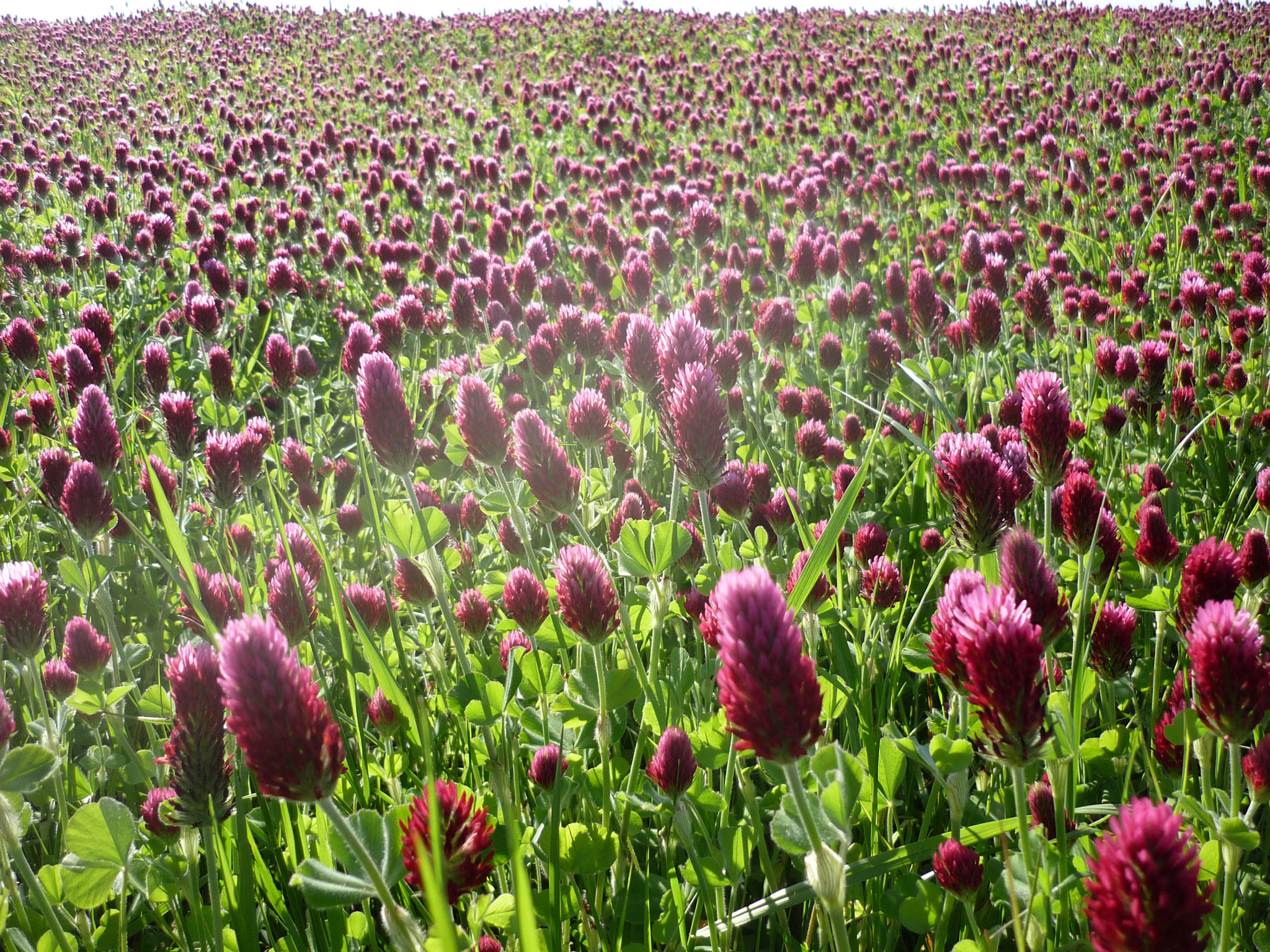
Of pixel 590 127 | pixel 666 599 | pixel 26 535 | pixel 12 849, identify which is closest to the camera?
pixel 12 849

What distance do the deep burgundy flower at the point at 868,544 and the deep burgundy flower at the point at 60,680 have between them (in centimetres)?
184

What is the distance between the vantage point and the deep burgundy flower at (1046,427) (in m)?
1.52

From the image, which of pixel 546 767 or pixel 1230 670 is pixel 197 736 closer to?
pixel 546 767

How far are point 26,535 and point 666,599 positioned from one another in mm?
2733

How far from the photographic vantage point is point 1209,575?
134 centimetres

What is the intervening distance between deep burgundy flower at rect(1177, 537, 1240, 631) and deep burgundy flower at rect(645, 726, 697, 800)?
2.74 ft

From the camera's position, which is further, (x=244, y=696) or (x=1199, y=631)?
(x=1199, y=631)

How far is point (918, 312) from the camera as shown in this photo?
3.28 meters

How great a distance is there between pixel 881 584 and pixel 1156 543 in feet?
1.81

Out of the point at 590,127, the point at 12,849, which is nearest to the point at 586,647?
the point at 12,849

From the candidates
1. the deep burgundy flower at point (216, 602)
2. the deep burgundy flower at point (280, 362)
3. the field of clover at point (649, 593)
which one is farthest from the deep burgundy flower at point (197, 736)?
the deep burgundy flower at point (280, 362)

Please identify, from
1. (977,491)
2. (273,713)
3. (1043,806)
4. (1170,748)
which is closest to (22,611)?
(273,713)

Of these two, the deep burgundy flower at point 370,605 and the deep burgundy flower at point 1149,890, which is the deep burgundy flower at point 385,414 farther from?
the deep burgundy flower at point 1149,890

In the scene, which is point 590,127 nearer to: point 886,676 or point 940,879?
point 886,676
